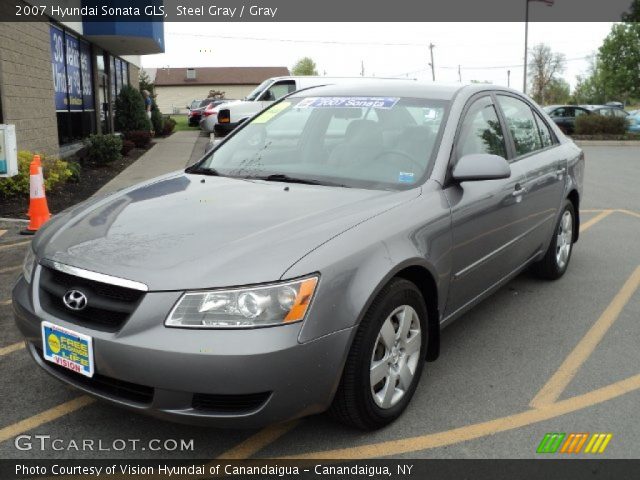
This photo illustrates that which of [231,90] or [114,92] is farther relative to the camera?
[231,90]

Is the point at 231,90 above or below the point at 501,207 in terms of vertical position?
above

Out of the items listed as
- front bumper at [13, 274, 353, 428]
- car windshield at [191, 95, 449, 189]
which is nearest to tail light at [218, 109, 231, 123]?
car windshield at [191, 95, 449, 189]

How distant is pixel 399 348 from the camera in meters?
3.04

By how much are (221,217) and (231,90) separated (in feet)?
256

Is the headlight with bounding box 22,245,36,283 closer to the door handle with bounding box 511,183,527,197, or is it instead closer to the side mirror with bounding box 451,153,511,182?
the side mirror with bounding box 451,153,511,182

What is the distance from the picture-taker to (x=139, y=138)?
18578 mm

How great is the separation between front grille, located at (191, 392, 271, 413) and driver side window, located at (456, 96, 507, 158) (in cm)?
191

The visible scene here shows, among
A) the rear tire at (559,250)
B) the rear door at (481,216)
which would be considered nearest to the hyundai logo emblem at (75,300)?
the rear door at (481,216)

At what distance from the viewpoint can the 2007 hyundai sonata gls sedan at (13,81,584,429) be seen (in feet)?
7.97

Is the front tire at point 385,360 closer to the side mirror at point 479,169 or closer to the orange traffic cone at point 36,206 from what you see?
the side mirror at point 479,169

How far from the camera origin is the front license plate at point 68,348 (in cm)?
254

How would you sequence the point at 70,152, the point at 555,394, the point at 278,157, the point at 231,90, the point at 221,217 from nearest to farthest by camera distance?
1. the point at 221,217
2. the point at 555,394
3. the point at 278,157
4. the point at 70,152
5. the point at 231,90

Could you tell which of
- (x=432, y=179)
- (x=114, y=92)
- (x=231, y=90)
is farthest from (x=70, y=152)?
(x=231, y=90)

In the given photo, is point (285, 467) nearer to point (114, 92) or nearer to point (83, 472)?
point (83, 472)
